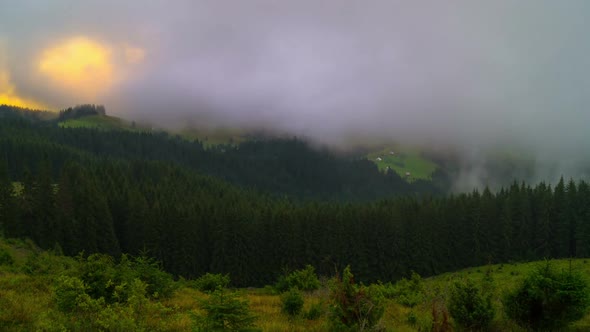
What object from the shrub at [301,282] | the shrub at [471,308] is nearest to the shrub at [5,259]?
the shrub at [301,282]

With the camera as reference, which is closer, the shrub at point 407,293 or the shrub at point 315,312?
the shrub at point 315,312

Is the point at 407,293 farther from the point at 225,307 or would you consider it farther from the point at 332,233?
the point at 332,233

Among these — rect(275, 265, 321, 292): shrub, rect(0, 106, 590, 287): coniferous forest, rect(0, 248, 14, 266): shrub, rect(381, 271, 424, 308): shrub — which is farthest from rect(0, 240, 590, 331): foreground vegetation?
rect(0, 106, 590, 287): coniferous forest

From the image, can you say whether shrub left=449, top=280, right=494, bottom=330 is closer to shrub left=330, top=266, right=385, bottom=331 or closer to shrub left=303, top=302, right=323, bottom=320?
shrub left=330, top=266, right=385, bottom=331

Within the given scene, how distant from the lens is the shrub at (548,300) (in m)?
10.7

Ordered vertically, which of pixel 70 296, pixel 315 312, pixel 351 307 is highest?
pixel 70 296

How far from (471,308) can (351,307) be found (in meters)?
4.93

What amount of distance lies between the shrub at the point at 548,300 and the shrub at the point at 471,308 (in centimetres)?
102

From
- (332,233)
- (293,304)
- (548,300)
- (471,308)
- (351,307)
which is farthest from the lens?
(332,233)

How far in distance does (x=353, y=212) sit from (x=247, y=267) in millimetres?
29357

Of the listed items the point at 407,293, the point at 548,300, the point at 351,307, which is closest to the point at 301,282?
the point at 407,293

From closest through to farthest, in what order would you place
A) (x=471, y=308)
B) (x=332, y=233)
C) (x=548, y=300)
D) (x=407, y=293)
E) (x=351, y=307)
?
(x=351, y=307) < (x=548, y=300) < (x=471, y=308) < (x=407, y=293) < (x=332, y=233)

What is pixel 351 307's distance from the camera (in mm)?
9352

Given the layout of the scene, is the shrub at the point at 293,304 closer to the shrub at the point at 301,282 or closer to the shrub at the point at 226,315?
the shrub at the point at 226,315
